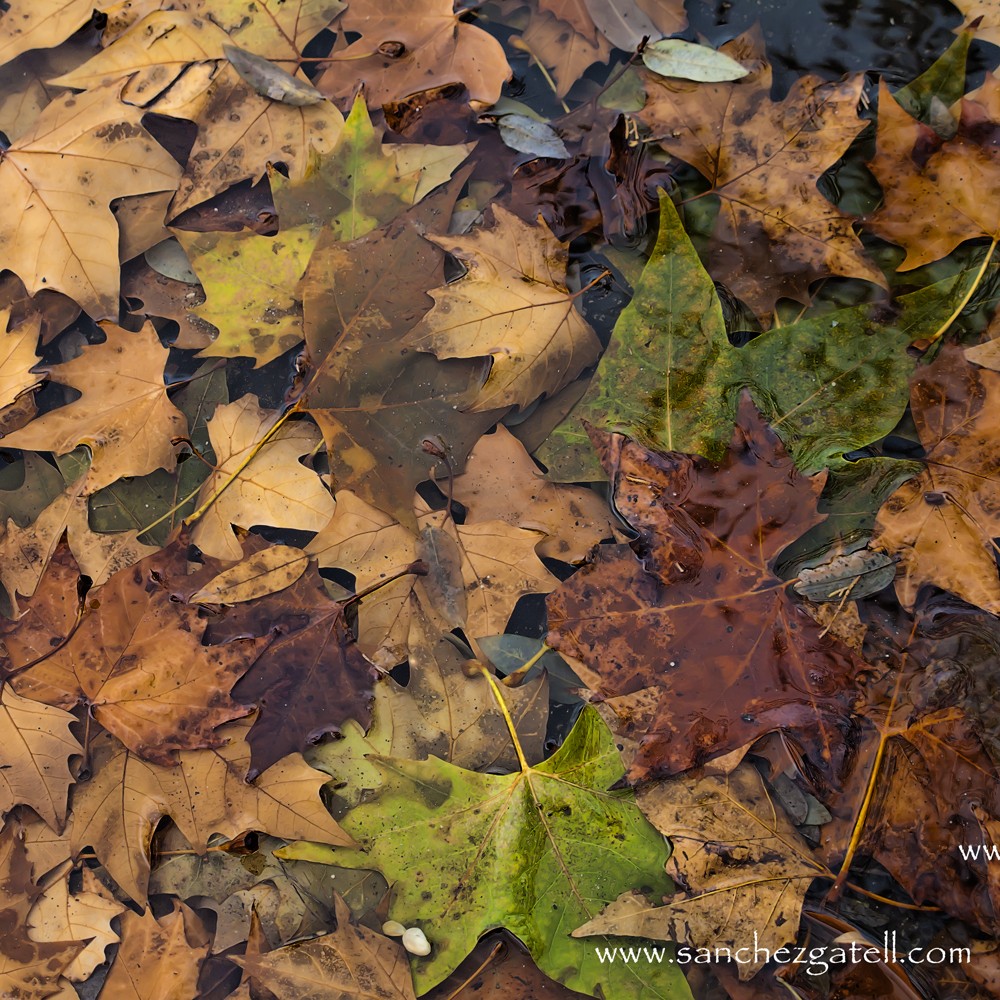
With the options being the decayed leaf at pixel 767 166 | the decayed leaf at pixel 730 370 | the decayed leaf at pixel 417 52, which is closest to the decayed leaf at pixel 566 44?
the decayed leaf at pixel 417 52

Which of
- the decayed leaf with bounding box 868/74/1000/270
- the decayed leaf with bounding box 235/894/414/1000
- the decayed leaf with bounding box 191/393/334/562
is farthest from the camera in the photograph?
the decayed leaf with bounding box 191/393/334/562

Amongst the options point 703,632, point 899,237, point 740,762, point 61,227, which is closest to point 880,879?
point 740,762

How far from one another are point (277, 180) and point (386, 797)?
1528mm

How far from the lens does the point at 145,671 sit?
6.20 feet

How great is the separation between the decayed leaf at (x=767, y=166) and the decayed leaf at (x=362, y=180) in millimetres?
569

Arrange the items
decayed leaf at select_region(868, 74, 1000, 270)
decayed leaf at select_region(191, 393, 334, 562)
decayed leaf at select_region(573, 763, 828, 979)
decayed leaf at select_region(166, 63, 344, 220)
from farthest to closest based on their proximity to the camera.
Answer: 1. decayed leaf at select_region(166, 63, 344, 220)
2. decayed leaf at select_region(191, 393, 334, 562)
3. decayed leaf at select_region(868, 74, 1000, 270)
4. decayed leaf at select_region(573, 763, 828, 979)

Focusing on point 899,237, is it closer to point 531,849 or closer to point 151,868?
point 531,849

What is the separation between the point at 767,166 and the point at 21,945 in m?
2.55

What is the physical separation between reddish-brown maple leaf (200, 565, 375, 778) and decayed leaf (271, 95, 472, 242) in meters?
0.89

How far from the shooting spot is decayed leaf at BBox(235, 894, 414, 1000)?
1.75 m

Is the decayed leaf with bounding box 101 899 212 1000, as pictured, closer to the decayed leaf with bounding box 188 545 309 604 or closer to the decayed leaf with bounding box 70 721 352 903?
the decayed leaf with bounding box 70 721 352 903

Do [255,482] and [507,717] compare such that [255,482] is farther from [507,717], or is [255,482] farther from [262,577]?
[507,717]

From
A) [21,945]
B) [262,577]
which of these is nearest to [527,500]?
[262,577]

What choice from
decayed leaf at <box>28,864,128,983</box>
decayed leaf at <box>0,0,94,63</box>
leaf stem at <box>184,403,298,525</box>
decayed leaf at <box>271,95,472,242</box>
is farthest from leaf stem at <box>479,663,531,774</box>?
decayed leaf at <box>0,0,94,63</box>
